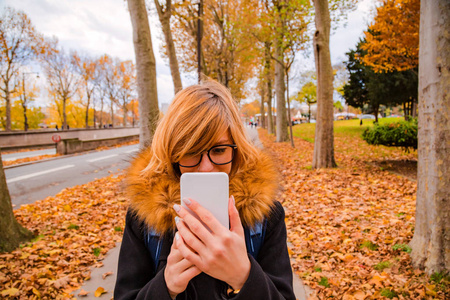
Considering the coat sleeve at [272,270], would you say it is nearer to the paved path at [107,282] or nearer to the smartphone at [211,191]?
the smartphone at [211,191]

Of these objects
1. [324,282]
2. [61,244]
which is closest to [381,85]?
[324,282]

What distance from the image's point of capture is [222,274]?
35.8 inches

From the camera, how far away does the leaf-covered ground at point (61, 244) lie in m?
3.20

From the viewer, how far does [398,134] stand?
26.8ft

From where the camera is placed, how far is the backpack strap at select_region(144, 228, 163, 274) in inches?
48.5

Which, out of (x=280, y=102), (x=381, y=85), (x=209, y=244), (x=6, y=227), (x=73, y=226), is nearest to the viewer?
(x=209, y=244)

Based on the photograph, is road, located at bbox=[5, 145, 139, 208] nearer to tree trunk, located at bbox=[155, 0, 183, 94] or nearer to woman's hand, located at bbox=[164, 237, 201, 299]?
tree trunk, located at bbox=[155, 0, 183, 94]

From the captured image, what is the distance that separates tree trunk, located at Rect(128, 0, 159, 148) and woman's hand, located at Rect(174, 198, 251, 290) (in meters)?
6.75

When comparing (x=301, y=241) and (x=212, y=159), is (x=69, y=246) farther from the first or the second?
(x=212, y=159)

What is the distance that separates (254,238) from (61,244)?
173 inches

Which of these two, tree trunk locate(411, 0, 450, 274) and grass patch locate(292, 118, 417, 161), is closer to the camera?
tree trunk locate(411, 0, 450, 274)

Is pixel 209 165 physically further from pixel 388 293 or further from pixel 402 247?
pixel 402 247

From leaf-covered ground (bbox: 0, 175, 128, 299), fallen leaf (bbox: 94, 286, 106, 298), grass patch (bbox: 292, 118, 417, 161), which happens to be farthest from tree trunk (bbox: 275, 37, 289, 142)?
fallen leaf (bbox: 94, 286, 106, 298)

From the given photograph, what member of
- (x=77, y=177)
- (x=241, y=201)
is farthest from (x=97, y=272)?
(x=77, y=177)
